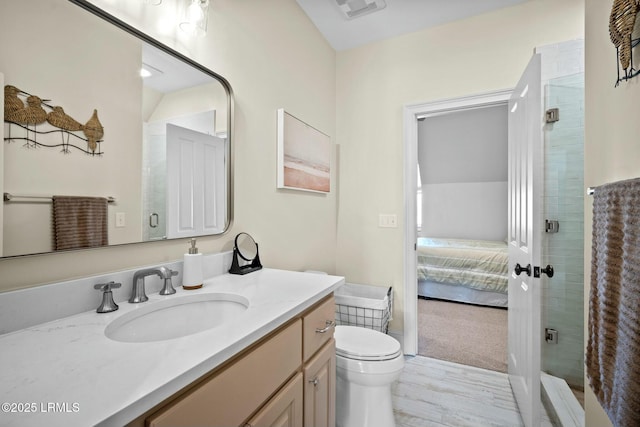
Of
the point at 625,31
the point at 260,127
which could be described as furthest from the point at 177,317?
the point at 625,31

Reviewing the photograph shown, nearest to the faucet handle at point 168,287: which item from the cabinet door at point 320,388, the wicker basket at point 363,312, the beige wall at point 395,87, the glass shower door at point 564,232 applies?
the cabinet door at point 320,388

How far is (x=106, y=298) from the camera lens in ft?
2.80

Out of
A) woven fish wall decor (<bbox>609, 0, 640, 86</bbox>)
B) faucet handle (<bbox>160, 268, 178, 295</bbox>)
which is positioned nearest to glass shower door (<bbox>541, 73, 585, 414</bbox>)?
woven fish wall decor (<bbox>609, 0, 640, 86</bbox>)

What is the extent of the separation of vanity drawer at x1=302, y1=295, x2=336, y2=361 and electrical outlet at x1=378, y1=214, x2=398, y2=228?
132 cm

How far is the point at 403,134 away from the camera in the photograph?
2318mm

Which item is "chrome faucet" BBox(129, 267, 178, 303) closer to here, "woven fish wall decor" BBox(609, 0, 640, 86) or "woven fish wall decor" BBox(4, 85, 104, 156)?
"woven fish wall decor" BBox(4, 85, 104, 156)

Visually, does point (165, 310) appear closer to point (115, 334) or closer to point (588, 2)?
point (115, 334)

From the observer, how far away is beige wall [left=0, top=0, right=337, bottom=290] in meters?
0.95

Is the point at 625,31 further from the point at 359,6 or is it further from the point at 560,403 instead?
the point at 560,403

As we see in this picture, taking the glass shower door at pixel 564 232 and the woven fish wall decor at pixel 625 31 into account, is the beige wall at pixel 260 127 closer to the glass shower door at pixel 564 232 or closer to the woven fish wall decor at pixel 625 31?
the woven fish wall decor at pixel 625 31

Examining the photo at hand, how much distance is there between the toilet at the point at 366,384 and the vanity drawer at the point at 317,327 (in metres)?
Result: 0.32

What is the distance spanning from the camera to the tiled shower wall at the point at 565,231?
1861mm

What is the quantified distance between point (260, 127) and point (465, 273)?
2.99m

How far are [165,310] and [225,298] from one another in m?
0.19
